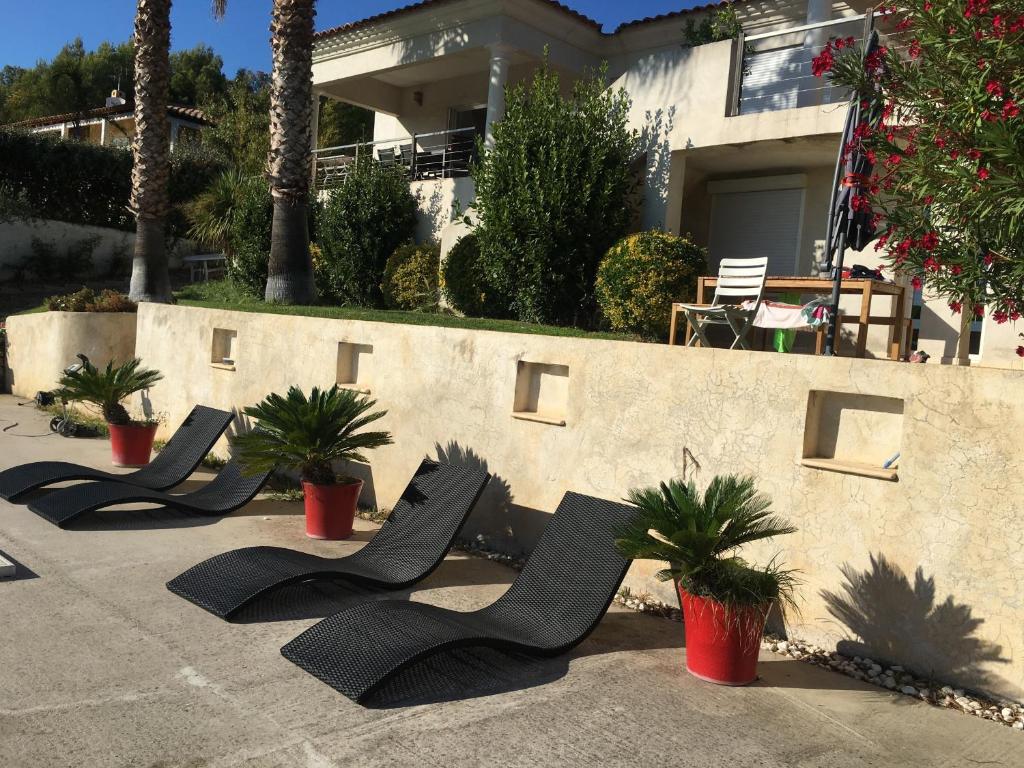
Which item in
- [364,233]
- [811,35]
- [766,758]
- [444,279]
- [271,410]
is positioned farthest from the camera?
[364,233]

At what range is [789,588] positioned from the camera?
515 centimetres

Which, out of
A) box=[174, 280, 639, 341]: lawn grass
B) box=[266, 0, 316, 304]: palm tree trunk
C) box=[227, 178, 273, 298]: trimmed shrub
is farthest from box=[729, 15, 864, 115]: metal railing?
box=[227, 178, 273, 298]: trimmed shrub

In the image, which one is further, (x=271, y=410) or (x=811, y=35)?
(x=811, y=35)

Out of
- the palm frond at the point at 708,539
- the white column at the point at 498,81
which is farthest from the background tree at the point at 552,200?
the palm frond at the point at 708,539

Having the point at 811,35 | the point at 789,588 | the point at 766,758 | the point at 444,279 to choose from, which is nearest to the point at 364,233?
the point at 444,279

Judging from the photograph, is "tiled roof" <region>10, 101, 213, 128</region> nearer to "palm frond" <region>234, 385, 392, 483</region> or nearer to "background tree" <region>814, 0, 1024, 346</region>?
"palm frond" <region>234, 385, 392, 483</region>

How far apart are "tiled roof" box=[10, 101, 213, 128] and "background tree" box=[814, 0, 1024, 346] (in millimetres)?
30053

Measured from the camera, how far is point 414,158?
53.5 feet

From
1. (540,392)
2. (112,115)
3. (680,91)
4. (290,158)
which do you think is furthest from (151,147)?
Answer: (112,115)

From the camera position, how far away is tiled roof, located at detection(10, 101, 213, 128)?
3194 centimetres

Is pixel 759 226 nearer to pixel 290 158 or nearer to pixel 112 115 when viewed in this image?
pixel 290 158

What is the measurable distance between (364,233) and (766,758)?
12072mm

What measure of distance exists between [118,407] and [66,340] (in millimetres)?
4270

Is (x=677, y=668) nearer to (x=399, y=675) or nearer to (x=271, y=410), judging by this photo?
(x=399, y=675)
